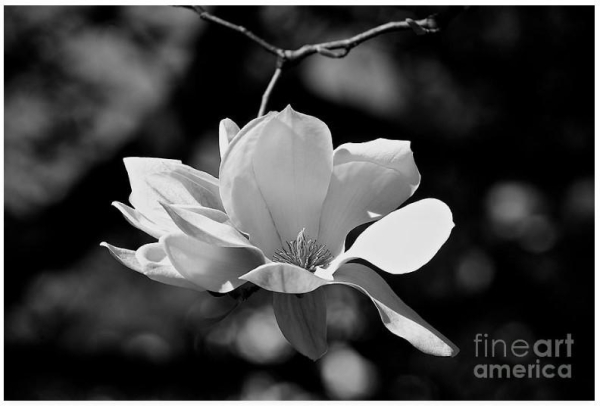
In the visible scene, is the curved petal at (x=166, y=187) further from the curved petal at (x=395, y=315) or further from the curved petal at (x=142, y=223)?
the curved petal at (x=395, y=315)

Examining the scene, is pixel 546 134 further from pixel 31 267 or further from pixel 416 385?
pixel 31 267

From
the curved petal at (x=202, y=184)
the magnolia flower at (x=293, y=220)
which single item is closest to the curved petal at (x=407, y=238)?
the magnolia flower at (x=293, y=220)

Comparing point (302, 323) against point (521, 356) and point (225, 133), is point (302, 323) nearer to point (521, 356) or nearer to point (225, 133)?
point (225, 133)

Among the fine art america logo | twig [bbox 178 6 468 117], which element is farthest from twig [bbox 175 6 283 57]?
the fine art america logo

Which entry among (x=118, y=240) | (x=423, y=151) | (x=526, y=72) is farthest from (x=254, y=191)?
(x=526, y=72)

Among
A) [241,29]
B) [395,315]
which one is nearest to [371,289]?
[395,315]

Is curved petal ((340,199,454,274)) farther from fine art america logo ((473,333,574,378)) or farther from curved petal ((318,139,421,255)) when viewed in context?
fine art america logo ((473,333,574,378))
